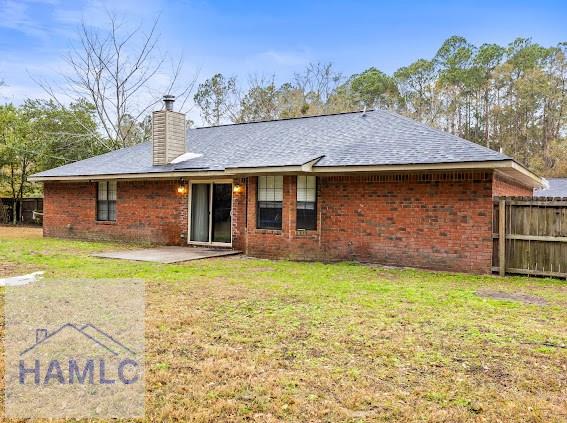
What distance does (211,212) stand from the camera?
12625mm

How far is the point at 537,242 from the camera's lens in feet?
27.4

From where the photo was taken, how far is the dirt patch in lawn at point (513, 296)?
6.22 m

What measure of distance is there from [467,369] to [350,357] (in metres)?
0.95

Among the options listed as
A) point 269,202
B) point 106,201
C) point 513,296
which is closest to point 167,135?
point 106,201

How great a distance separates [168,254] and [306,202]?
12.0 feet

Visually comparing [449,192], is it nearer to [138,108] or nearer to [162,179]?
[162,179]

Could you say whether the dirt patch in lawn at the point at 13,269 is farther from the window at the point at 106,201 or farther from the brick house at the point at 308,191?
the window at the point at 106,201

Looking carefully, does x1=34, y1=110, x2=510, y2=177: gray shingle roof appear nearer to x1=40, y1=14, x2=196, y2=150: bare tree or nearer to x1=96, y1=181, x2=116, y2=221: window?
x1=96, y1=181, x2=116, y2=221: window

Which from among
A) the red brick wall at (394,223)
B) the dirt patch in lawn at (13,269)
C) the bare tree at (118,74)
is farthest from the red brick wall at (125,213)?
the bare tree at (118,74)

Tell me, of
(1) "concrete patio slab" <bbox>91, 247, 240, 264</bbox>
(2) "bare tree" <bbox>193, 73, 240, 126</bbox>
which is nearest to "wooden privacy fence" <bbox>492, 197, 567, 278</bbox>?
(1) "concrete patio slab" <bbox>91, 247, 240, 264</bbox>

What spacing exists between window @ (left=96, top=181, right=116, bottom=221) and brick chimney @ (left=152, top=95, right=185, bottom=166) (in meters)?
2.05

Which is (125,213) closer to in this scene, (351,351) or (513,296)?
(513,296)

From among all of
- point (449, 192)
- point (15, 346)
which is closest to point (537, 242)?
point (449, 192)

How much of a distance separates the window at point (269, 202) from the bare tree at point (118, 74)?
669 inches
